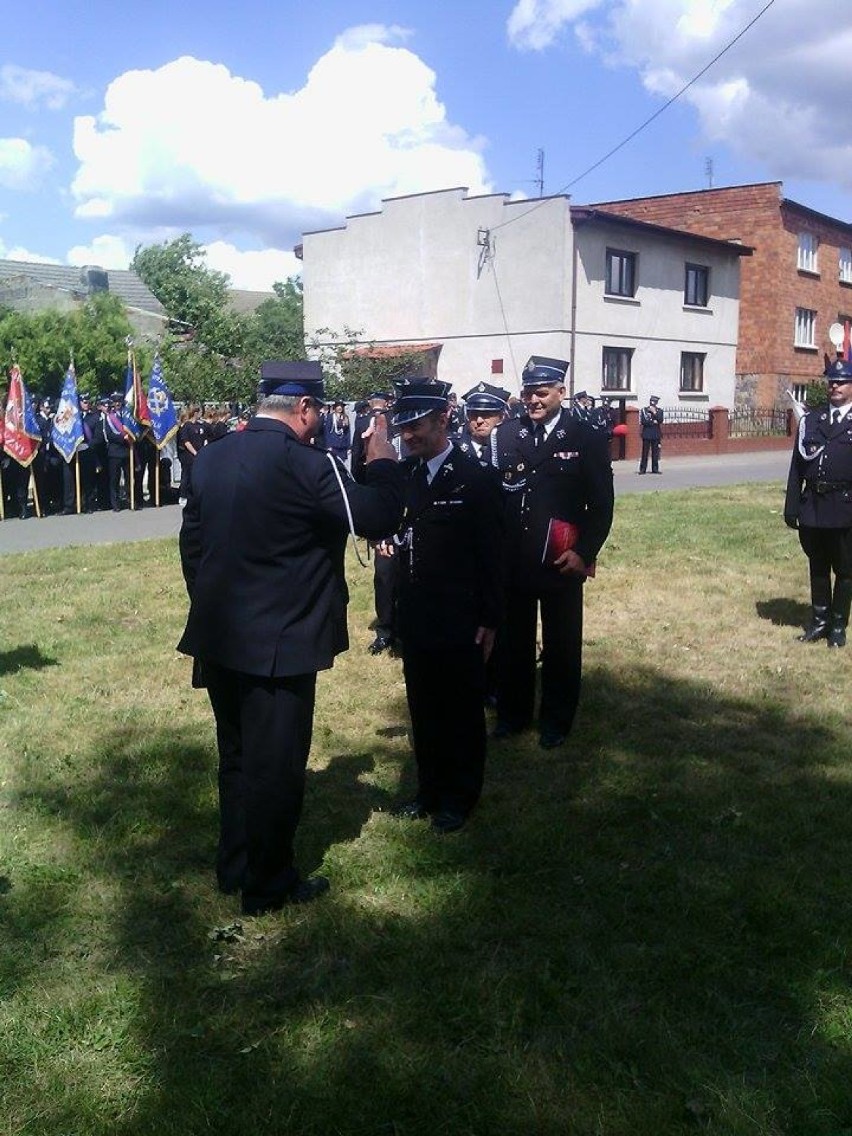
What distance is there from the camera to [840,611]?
8820mm

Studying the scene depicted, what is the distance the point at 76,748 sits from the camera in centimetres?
650

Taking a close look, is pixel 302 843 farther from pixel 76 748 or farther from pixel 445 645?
pixel 76 748

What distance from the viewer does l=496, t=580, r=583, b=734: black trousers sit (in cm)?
644

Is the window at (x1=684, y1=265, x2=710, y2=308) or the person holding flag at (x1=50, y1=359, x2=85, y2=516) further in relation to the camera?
the window at (x1=684, y1=265, x2=710, y2=308)

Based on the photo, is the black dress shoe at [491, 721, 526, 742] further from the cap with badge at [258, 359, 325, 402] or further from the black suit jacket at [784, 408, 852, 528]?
the black suit jacket at [784, 408, 852, 528]

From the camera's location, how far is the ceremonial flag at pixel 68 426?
1931 centimetres

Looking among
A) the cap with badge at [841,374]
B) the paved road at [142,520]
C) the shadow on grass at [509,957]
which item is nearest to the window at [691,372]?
the paved road at [142,520]

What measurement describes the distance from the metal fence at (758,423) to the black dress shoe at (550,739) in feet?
104

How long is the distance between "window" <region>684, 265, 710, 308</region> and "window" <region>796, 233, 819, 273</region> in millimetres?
7189

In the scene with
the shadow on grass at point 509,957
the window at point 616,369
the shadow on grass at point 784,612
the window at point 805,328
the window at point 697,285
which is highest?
the window at point 697,285

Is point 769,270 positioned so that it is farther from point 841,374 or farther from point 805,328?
point 841,374

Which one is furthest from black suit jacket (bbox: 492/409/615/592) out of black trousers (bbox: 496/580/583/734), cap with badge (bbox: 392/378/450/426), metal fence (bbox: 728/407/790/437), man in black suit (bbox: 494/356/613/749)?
metal fence (bbox: 728/407/790/437)

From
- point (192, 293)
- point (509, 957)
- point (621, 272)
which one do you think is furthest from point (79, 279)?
point (509, 957)

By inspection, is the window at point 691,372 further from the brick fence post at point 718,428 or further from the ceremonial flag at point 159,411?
the ceremonial flag at point 159,411
